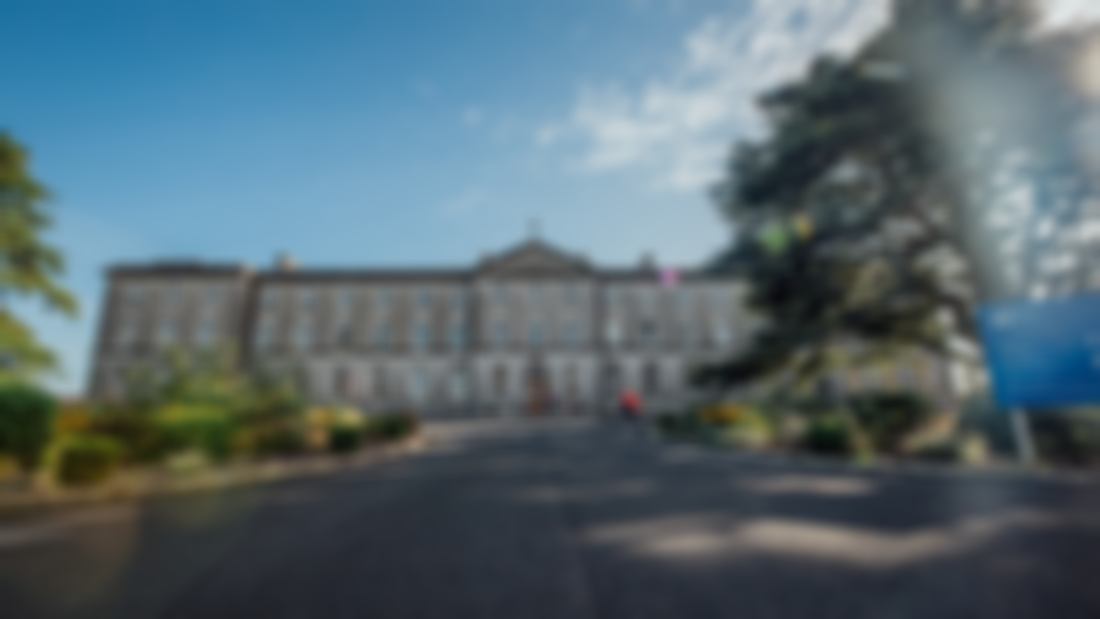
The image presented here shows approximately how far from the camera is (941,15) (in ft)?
34.9

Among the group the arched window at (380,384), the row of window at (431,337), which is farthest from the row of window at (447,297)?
the arched window at (380,384)

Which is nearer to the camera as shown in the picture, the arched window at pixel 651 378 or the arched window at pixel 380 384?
the arched window at pixel 380 384

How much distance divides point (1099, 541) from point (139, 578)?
25.4ft

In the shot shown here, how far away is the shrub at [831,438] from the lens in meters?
9.77

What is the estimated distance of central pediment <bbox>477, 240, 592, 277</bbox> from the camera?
134ft

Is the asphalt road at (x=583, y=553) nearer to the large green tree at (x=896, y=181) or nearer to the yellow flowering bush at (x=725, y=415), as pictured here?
the large green tree at (x=896, y=181)

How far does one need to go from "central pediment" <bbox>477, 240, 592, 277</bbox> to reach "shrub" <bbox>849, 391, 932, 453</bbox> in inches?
1197

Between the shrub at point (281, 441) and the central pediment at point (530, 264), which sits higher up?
the central pediment at point (530, 264)

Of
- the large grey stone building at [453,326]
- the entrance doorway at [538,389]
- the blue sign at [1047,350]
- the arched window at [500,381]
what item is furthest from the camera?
the large grey stone building at [453,326]

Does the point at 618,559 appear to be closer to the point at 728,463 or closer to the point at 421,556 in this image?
the point at 421,556

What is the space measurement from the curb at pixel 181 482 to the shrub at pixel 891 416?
12467 millimetres

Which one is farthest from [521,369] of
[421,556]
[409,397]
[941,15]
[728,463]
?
[421,556]

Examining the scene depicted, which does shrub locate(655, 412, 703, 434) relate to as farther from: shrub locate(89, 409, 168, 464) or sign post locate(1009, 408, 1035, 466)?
shrub locate(89, 409, 168, 464)

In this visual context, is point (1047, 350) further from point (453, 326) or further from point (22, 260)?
point (453, 326)
